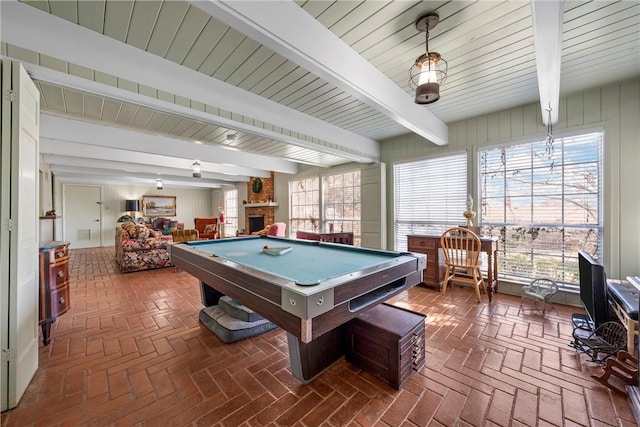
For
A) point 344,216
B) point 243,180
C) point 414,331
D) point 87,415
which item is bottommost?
point 87,415

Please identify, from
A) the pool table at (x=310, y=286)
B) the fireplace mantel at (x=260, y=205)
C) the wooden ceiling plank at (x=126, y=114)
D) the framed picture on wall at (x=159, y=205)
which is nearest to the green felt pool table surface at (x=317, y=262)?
the pool table at (x=310, y=286)

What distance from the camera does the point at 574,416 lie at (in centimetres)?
141

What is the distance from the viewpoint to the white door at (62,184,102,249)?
786 centimetres

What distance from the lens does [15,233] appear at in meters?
1.53

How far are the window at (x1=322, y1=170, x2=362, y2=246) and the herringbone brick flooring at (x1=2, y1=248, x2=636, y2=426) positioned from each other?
10.1 feet

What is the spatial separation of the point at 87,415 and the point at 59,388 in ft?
1.47

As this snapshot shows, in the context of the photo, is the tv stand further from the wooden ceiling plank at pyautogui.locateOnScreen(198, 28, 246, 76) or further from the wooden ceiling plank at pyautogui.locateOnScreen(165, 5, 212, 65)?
the wooden ceiling plank at pyautogui.locateOnScreen(165, 5, 212, 65)

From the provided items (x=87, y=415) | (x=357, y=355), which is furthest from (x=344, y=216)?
(x=87, y=415)

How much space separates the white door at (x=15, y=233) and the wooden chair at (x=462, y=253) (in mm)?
3981

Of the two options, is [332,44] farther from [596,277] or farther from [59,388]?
[59,388]

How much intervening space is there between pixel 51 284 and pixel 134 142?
7.99ft

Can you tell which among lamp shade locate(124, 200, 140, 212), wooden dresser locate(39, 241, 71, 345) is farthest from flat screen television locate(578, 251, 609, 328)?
lamp shade locate(124, 200, 140, 212)

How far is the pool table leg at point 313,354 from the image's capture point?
5.48ft

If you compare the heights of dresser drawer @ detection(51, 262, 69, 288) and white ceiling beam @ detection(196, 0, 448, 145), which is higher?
white ceiling beam @ detection(196, 0, 448, 145)
